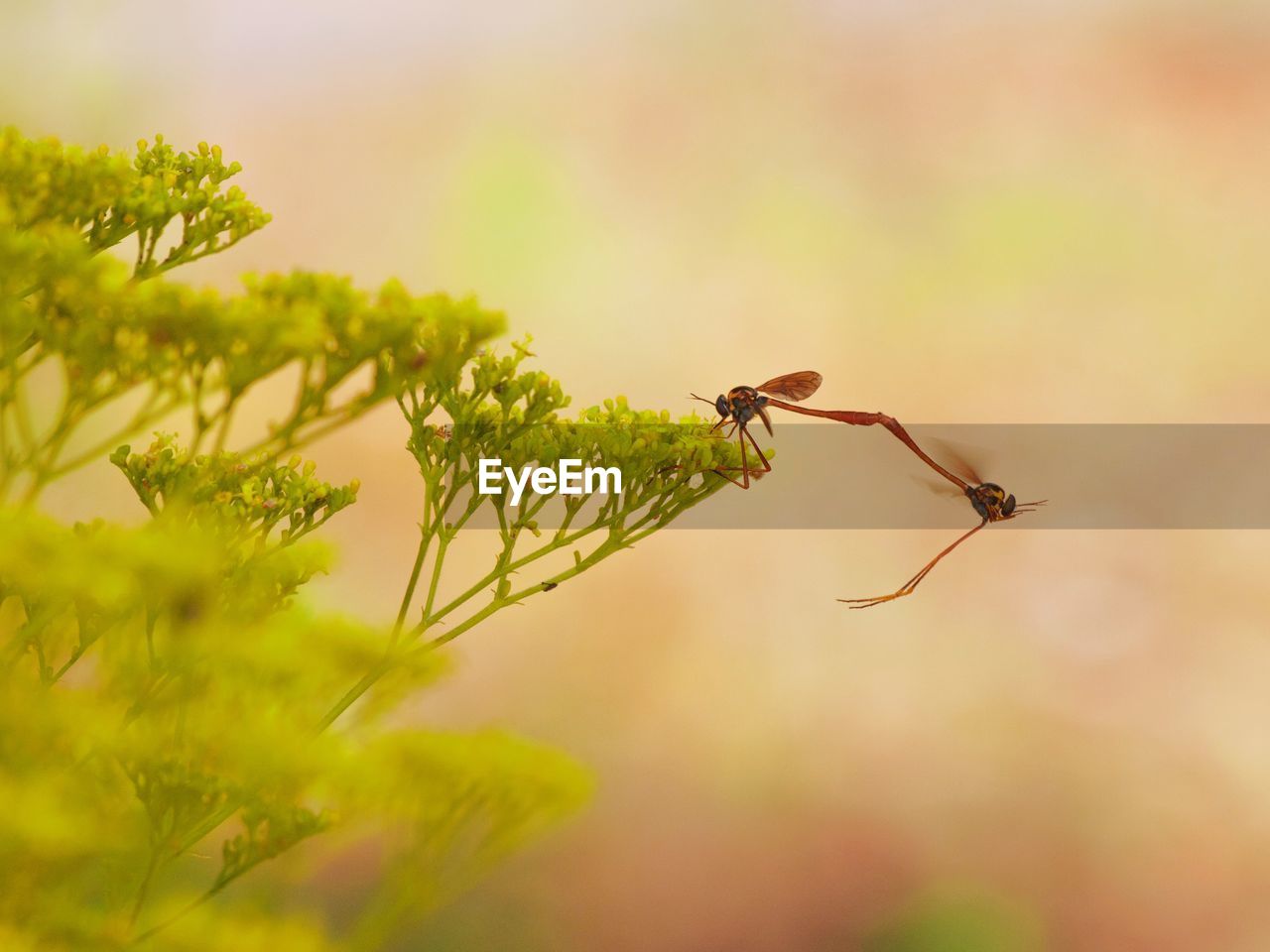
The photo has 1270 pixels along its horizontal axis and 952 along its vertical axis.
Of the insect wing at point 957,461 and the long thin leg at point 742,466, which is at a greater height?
the insect wing at point 957,461

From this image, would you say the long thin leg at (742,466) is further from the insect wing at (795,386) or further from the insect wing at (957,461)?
the insect wing at (957,461)

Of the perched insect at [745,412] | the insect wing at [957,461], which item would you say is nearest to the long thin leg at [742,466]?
the perched insect at [745,412]

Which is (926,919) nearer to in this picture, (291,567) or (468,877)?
(468,877)

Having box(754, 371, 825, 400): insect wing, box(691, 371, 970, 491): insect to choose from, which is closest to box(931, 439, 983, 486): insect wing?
box(691, 371, 970, 491): insect

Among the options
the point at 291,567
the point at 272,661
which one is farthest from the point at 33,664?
the point at 272,661

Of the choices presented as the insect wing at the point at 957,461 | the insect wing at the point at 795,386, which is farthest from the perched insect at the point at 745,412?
the insect wing at the point at 957,461

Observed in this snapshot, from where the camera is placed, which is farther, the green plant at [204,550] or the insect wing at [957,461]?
the insect wing at [957,461]

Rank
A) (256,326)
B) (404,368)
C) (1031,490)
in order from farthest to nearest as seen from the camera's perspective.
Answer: (1031,490) < (404,368) < (256,326)
